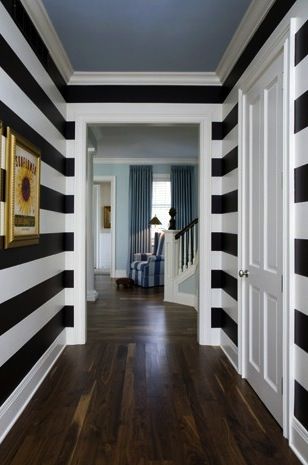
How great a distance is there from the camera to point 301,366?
1.82 metres

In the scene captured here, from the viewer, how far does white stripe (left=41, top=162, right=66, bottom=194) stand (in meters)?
2.79

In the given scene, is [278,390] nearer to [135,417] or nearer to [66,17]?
[135,417]

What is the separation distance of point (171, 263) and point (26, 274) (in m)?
3.61

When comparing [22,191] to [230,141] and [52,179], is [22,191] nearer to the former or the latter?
[52,179]

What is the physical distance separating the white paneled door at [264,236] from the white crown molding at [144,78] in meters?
0.88

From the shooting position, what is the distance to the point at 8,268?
203 centimetres

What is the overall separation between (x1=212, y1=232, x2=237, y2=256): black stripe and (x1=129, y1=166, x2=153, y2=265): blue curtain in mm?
4707

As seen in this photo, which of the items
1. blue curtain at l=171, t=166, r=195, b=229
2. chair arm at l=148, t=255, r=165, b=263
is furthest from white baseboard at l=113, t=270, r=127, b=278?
blue curtain at l=171, t=166, r=195, b=229

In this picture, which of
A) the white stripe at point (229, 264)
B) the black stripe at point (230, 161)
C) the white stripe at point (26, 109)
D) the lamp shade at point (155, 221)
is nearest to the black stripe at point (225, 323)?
the white stripe at point (229, 264)

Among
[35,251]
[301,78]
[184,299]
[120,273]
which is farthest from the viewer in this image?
[120,273]

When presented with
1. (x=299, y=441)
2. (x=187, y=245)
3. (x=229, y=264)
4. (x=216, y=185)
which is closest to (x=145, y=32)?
(x=216, y=185)

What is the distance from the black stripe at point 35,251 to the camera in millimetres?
2016

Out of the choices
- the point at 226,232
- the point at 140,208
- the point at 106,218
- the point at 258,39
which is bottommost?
the point at 226,232

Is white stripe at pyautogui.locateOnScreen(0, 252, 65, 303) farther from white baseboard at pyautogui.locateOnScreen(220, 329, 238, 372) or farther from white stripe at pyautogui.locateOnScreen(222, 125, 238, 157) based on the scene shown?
white stripe at pyautogui.locateOnScreen(222, 125, 238, 157)
